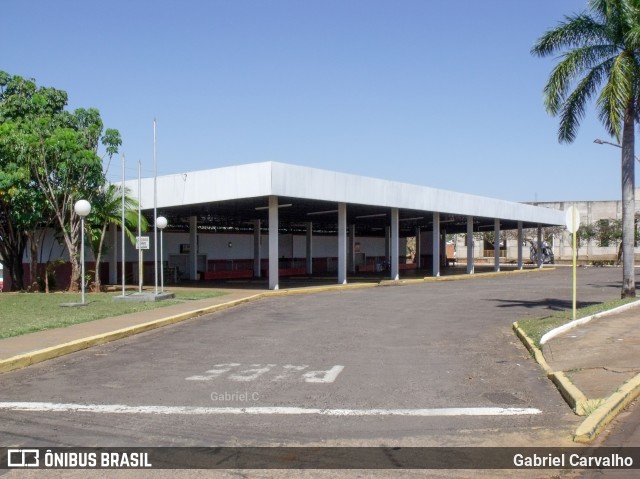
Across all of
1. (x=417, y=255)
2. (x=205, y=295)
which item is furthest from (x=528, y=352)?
(x=417, y=255)

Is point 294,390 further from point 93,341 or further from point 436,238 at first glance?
point 436,238

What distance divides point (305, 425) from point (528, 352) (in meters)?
6.09

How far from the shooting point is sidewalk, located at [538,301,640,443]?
732 centimetres

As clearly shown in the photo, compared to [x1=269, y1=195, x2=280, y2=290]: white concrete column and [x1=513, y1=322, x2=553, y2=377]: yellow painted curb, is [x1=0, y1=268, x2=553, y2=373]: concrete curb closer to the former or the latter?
[x1=269, y1=195, x2=280, y2=290]: white concrete column

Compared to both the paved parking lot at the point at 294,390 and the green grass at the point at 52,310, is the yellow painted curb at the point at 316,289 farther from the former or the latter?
the paved parking lot at the point at 294,390

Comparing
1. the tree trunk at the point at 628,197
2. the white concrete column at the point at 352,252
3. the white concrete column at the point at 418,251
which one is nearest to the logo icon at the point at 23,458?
the tree trunk at the point at 628,197

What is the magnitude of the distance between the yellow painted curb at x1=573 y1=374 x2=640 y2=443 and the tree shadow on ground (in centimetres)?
1097

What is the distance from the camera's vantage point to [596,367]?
9.79 meters

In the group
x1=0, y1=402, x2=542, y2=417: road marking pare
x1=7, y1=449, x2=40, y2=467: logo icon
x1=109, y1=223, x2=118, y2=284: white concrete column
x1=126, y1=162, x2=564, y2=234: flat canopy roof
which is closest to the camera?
x1=7, y1=449, x2=40, y2=467: logo icon

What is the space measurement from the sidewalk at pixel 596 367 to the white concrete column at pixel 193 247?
26.1 metres

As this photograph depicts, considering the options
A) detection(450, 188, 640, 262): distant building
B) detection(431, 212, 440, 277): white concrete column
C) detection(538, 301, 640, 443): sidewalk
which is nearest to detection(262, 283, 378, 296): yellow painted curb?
detection(431, 212, 440, 277): white concrete column

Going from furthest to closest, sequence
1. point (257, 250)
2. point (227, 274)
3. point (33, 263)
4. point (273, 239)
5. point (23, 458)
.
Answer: point (257, 250) < point (227, 274) < point (33, 263) < point (273, 239) < point (23, 458)

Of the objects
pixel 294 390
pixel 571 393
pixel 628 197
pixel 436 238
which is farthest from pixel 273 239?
pixel 571 393

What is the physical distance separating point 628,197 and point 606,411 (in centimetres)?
1515
